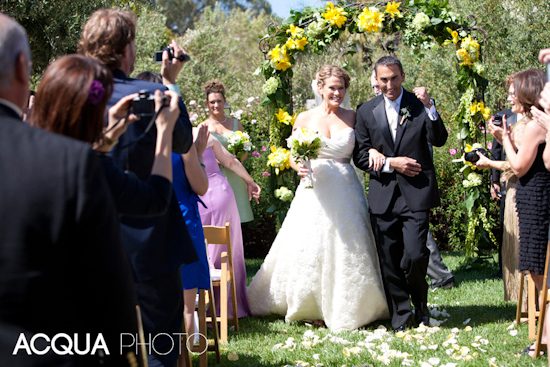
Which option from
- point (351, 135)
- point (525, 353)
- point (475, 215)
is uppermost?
point (351, 135)

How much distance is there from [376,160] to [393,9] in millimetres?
2046

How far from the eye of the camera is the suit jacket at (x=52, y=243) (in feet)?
3.94

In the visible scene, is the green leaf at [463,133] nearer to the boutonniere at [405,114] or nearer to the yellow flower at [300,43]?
the boutonniere at [405,114]

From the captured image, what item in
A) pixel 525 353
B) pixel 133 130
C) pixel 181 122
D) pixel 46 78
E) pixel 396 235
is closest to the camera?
pixel 46 78

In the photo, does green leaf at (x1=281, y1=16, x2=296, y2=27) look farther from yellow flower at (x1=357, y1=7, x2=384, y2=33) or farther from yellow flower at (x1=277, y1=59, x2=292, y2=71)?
yellow flower at (x1=357, y1=7, x2=384, y2=33)

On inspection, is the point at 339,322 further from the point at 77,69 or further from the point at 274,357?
the point at 77,69

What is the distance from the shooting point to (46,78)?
5.18ft

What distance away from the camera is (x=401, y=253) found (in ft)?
15.7

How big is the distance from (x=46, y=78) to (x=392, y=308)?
3.99 metres

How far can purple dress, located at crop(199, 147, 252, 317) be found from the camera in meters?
5.26

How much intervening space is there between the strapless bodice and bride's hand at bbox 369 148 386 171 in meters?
0.28

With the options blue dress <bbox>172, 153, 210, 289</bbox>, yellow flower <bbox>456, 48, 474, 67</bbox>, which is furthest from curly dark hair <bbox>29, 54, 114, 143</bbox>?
yellow flower <bbox>456, 48, 474, 67</bbox>

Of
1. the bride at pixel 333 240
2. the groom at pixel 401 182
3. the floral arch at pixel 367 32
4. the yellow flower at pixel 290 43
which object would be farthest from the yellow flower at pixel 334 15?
the groom at pixel 401 182

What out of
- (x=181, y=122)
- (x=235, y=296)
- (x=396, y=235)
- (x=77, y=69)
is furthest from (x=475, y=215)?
(x=77, y=69)
